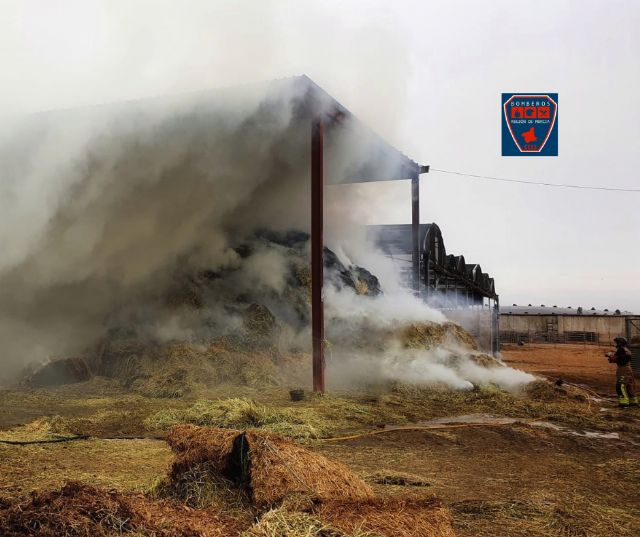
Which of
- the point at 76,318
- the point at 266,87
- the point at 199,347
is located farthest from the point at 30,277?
the point at 266,87

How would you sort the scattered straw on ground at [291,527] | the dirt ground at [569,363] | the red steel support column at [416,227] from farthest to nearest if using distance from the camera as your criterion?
the red steel support column at [416,227]
the dirt ground at [569,363]
the scattered straw on ground at [291,527]

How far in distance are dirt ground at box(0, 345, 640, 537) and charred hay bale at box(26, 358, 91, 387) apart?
1764mm

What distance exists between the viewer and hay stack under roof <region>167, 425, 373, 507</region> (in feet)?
13.1

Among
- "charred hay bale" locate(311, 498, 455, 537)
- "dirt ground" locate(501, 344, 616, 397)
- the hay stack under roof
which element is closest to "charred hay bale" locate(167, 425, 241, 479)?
the hay stack under roof

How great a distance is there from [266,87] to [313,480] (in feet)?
31.2

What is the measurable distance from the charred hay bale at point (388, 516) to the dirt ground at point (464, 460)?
2.43 ft

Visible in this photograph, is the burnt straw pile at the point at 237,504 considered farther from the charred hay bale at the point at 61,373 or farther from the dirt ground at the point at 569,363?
the dirt ground at the point at 569,363

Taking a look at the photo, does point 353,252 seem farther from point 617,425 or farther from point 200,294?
point 617,425

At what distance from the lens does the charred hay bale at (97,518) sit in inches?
129

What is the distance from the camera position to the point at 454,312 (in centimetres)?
2694

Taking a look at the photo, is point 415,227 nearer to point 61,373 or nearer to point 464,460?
point 61,373

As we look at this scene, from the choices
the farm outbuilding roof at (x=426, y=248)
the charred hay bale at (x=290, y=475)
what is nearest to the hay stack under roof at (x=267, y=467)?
the charred hay bale at (x=290, y=475)

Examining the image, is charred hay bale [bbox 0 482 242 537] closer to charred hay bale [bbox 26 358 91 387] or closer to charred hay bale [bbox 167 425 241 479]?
charred hay bale [bbox 167 425 241 479]

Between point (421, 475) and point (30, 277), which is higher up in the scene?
point (30, 277)
